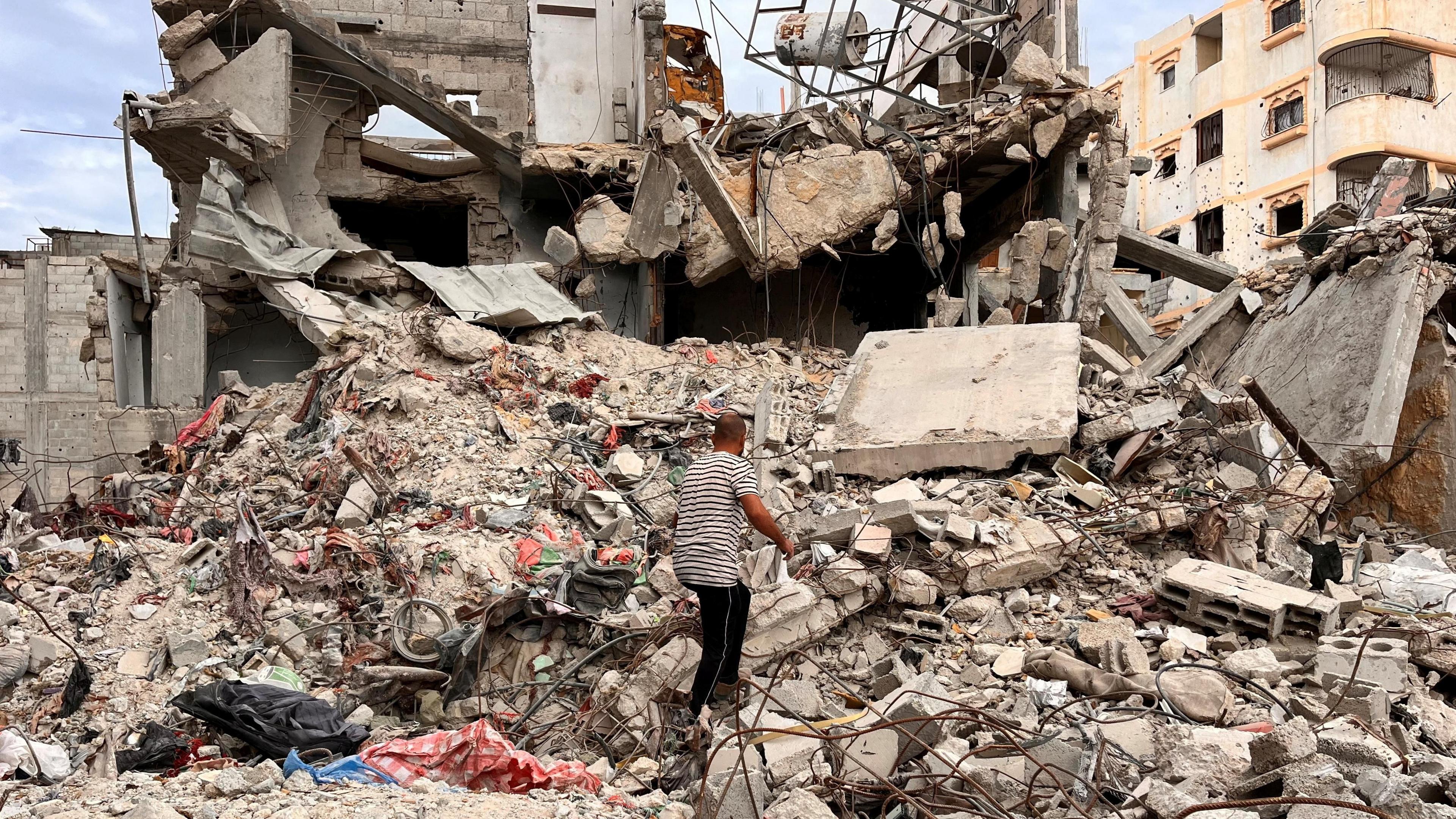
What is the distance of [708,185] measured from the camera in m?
9.78

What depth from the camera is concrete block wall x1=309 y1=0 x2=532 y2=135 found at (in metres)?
16.4

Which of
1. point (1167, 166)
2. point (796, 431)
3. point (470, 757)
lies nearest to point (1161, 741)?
point (470, 757)

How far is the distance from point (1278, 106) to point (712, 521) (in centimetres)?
2780

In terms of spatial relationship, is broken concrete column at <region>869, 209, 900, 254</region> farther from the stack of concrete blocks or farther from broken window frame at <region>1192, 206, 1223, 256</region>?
broken window frame at <region>1192, 206, 1223, 256</region>

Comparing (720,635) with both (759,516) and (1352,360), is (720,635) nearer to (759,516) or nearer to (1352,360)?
(759,516)

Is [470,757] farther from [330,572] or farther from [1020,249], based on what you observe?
[1020,249]

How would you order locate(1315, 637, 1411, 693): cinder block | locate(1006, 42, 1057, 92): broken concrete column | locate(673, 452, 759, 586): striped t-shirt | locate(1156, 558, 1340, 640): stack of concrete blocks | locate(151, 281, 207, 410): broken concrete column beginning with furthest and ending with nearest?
locate(151, 281, 207, 410): broken concrete column, locate(1006, 42, 1057, 92): broken concrete column, locate(1156, 558, 1340, 640): stack of concrete blocks, locate(1315, 637, 1411, 693): cinder block, locate(673, 452, 759, 586): striped t-shirt

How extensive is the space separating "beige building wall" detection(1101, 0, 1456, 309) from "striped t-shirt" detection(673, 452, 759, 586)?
21.7 m

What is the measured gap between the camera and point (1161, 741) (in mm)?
3494

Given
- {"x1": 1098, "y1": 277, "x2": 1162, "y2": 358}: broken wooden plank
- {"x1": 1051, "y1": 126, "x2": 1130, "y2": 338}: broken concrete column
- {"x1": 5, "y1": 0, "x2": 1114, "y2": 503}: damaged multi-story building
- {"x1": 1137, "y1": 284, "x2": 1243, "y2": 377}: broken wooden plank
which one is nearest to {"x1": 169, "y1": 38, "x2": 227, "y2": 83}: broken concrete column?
{"x1": 5, "y1": 0, "x2": 1114, "y2": 503}: damaged multi-story building

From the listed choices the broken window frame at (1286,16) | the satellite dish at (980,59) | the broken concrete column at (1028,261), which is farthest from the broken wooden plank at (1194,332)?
the broken window frame at (1286,16)

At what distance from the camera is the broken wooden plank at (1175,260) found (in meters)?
13.0

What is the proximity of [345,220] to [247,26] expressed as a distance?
294 cm

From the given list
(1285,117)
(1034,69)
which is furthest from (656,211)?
(1285,117)
